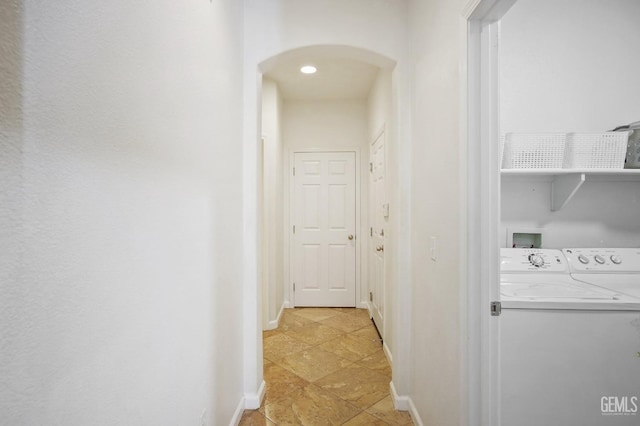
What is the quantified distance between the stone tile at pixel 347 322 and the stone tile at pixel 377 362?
0.60 m

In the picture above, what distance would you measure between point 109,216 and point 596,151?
2.43 meters

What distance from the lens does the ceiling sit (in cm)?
311

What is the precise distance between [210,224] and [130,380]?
Answer: 2.46 feet

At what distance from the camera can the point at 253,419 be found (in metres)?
1.97

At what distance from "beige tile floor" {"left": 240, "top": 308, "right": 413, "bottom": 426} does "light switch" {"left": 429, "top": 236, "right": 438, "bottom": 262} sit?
43.3 inches

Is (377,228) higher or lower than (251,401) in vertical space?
higher

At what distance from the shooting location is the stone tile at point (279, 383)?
87.8 inches

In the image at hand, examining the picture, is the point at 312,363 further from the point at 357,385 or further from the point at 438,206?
the point at 438,206

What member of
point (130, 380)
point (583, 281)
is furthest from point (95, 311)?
point (583, 281)

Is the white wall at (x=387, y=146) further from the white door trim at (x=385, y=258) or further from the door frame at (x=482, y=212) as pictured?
the door frame at (x=482, y=212)

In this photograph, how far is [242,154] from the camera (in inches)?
81.7

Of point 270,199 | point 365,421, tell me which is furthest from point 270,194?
point 365,421

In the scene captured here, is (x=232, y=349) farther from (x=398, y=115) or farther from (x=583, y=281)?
(x=583, y=281)

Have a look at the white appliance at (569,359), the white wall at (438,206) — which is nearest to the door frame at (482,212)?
the white wall at (438,206)
